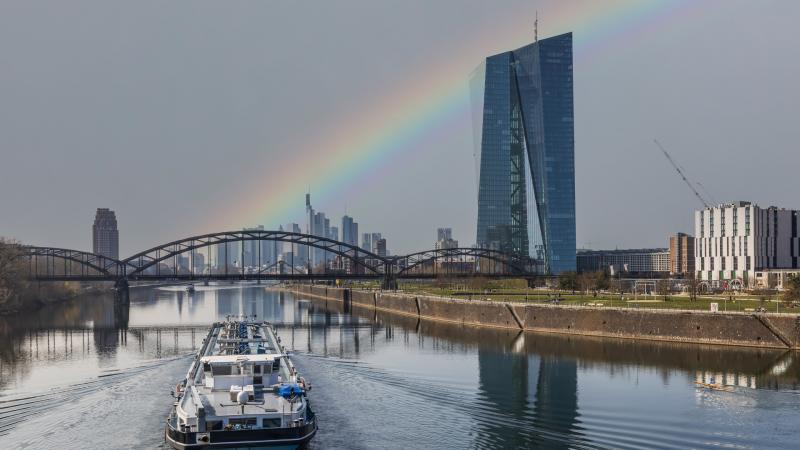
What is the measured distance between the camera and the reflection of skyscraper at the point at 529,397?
1575 inches

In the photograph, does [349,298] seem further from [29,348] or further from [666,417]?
[666,417]

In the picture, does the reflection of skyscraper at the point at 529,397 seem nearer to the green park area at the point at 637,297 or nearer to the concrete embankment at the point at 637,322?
the concrete embankment at the point at 637,322

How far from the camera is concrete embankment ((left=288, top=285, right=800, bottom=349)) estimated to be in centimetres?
7369

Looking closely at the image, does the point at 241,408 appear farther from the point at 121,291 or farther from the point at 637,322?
the point at 121,291

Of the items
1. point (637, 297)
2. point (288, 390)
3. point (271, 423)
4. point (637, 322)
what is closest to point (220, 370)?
point (288, 390)

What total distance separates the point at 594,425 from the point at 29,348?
66.3m

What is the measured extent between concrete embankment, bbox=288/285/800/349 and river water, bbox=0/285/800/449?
3.02 m

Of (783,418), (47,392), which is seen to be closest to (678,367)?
(783,418)

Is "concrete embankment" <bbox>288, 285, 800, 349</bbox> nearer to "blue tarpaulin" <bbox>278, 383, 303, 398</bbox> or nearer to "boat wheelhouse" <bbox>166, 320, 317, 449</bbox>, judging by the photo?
"boat wheelhouse" <bbox>166, 320, 317, 449</bbox>

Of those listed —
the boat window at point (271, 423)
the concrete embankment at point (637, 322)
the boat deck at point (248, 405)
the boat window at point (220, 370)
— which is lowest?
the concrete embankment at point (637, 322)

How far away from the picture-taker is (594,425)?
42.6m

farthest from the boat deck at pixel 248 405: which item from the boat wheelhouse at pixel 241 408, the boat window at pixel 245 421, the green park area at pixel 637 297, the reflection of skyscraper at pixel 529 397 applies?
the green park area at pixel 637 297

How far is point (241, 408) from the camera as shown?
37.1 m

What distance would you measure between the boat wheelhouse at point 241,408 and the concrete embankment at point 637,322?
47.1 metres
